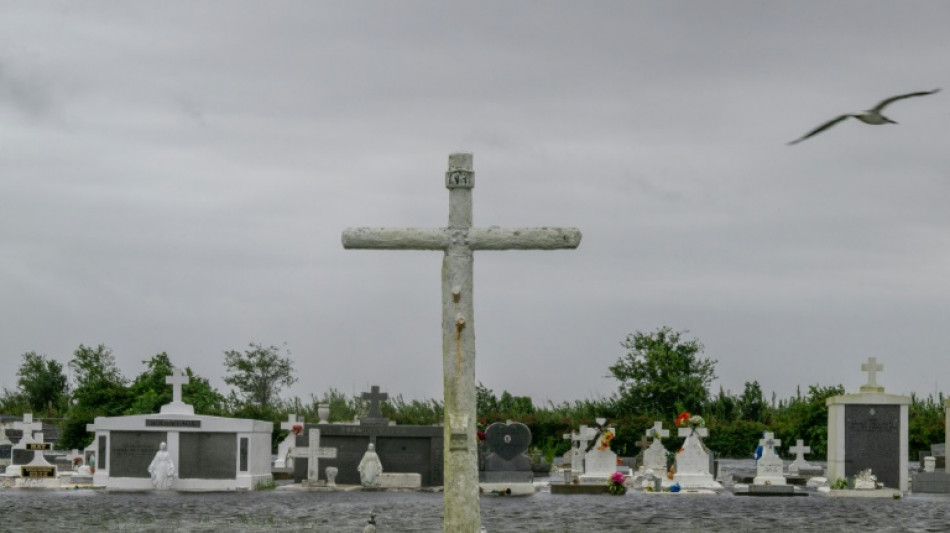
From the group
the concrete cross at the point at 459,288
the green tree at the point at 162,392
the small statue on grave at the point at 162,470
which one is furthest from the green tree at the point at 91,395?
the concrete cross at the point at 459,288

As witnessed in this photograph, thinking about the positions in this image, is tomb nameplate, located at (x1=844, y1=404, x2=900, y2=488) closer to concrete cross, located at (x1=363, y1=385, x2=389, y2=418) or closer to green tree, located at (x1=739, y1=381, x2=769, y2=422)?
concrete cross, located at (x1=363, y1=385, x2=389, y2=418)

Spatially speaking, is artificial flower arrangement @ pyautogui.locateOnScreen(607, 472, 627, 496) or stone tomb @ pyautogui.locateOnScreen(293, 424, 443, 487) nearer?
artificial flower arrangement @ pyautogui.locateOnScreen(607, 472, 627, 496)

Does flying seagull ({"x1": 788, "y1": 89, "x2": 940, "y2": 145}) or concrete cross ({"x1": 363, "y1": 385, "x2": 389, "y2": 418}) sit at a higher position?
flying seagull ({"x1": 788, "y1": 89, "x2": 940, "y2": 145})

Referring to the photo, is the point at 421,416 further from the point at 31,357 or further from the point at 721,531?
the point at 721,531

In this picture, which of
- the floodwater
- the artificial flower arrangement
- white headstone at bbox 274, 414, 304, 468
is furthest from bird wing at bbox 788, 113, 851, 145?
white headstone at bbox 274, 414, 304, 468

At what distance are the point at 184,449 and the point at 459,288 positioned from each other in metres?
21.1

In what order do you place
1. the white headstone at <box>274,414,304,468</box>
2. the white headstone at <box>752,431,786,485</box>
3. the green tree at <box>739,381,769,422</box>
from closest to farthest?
the white headstone at <box>752,431,786,485</box>
the white headstone at <box>274,414,304,468</box>
the green tree at <box>739,381,769,422</box>

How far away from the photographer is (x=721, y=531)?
23500 mm

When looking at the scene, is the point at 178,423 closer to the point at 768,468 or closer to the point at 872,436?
the point at 768,468

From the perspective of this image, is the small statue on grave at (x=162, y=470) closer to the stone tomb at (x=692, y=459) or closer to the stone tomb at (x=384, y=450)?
the stone tomb at (x=384, y=450)

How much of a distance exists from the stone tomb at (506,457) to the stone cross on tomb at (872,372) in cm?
901

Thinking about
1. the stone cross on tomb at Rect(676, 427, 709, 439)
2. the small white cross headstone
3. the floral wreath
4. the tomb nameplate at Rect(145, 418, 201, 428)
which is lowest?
the floral wreath

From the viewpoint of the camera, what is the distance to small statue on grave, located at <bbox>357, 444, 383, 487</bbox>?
35.2m

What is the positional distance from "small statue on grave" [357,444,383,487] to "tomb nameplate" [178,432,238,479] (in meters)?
3.20
